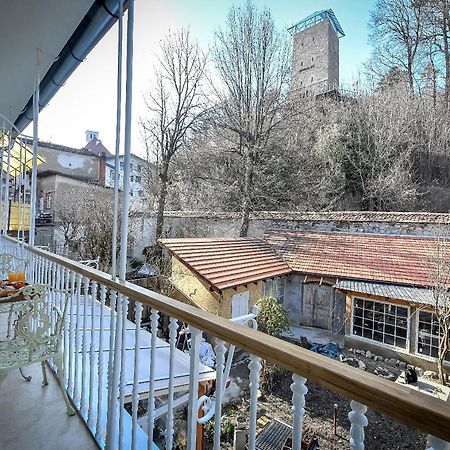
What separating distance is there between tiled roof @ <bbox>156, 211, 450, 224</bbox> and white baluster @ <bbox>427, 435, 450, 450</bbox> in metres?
9.12

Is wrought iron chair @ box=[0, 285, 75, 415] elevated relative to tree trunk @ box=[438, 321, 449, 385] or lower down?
elevated

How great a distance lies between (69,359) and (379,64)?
1522 centimetres

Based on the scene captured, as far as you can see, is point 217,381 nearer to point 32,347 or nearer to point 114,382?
point 114,382

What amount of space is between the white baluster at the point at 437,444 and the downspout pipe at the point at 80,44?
2.02 meters

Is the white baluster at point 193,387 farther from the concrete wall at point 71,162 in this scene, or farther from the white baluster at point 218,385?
the concrete wall at point 71,162

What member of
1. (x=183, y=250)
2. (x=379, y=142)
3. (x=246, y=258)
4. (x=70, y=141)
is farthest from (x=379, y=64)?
(x=70, y=141)

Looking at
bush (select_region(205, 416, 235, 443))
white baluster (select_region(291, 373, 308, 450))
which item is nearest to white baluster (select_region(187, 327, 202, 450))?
white baluster (select_region(291, 373, 308, 450))

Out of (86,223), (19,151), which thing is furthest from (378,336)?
(86,223)

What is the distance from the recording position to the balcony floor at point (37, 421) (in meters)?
1.52

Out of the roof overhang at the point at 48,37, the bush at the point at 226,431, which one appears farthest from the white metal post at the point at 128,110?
the bush at the point at 226,431

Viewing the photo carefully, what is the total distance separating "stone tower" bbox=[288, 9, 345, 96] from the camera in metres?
14.8

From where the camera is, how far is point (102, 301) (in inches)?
59.8

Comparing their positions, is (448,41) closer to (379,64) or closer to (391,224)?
(379,64)

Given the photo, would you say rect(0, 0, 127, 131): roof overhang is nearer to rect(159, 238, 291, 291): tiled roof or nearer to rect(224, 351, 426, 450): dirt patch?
rect(224, 351, 426, 450): dirt patch
